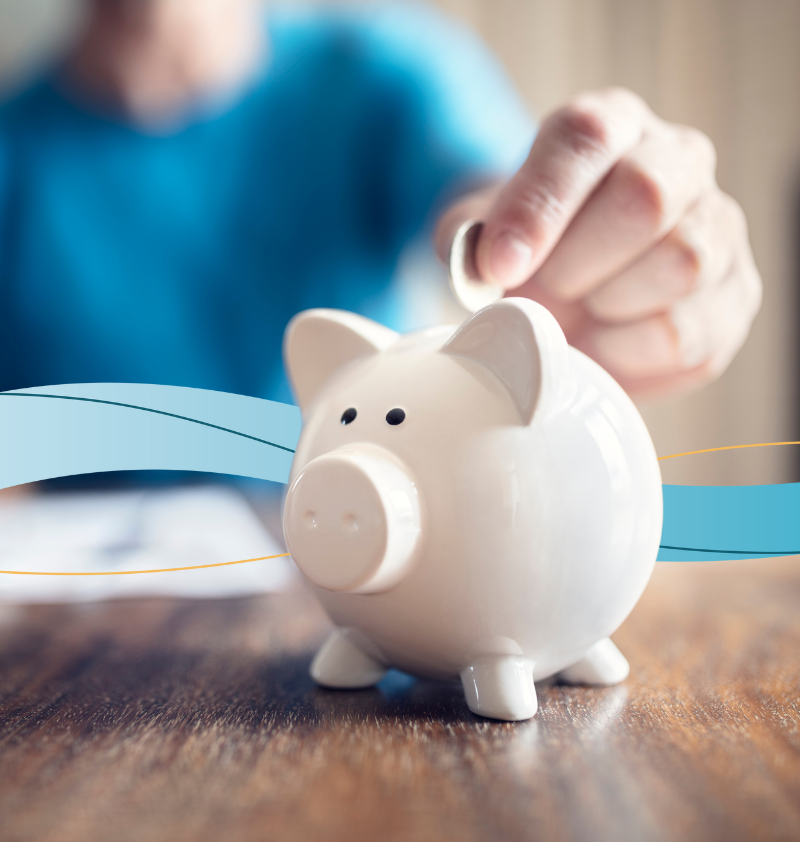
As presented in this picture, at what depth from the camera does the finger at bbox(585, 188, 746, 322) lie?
68 centimetres

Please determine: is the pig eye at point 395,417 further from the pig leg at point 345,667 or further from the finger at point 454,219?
the finger at point 454,219

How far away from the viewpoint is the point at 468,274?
0.59 metres

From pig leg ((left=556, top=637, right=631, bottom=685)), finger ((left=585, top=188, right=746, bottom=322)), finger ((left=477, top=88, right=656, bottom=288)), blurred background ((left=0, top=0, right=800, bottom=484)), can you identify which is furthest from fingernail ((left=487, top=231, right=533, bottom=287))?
blurred background ((left=0, top=0, right=800, bottom=484))

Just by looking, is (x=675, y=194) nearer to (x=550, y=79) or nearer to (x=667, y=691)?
(x=667, y=691)

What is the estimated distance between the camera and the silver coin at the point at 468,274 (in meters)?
0.57

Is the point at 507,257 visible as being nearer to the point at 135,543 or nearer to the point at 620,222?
the point at 620,222

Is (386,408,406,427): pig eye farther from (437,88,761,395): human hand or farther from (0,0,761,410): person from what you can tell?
(0,0,761,410): person

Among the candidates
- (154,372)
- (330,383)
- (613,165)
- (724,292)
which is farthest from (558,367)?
(154,372)

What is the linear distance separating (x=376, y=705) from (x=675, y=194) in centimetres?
48

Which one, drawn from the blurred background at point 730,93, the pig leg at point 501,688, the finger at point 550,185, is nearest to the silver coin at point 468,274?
the finger at point 550,185

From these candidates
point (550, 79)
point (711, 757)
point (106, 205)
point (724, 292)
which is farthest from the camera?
point (550, 79)

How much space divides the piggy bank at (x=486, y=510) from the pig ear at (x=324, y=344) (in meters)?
0.07

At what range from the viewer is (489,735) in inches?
16.3

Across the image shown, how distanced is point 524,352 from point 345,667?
0.24m
